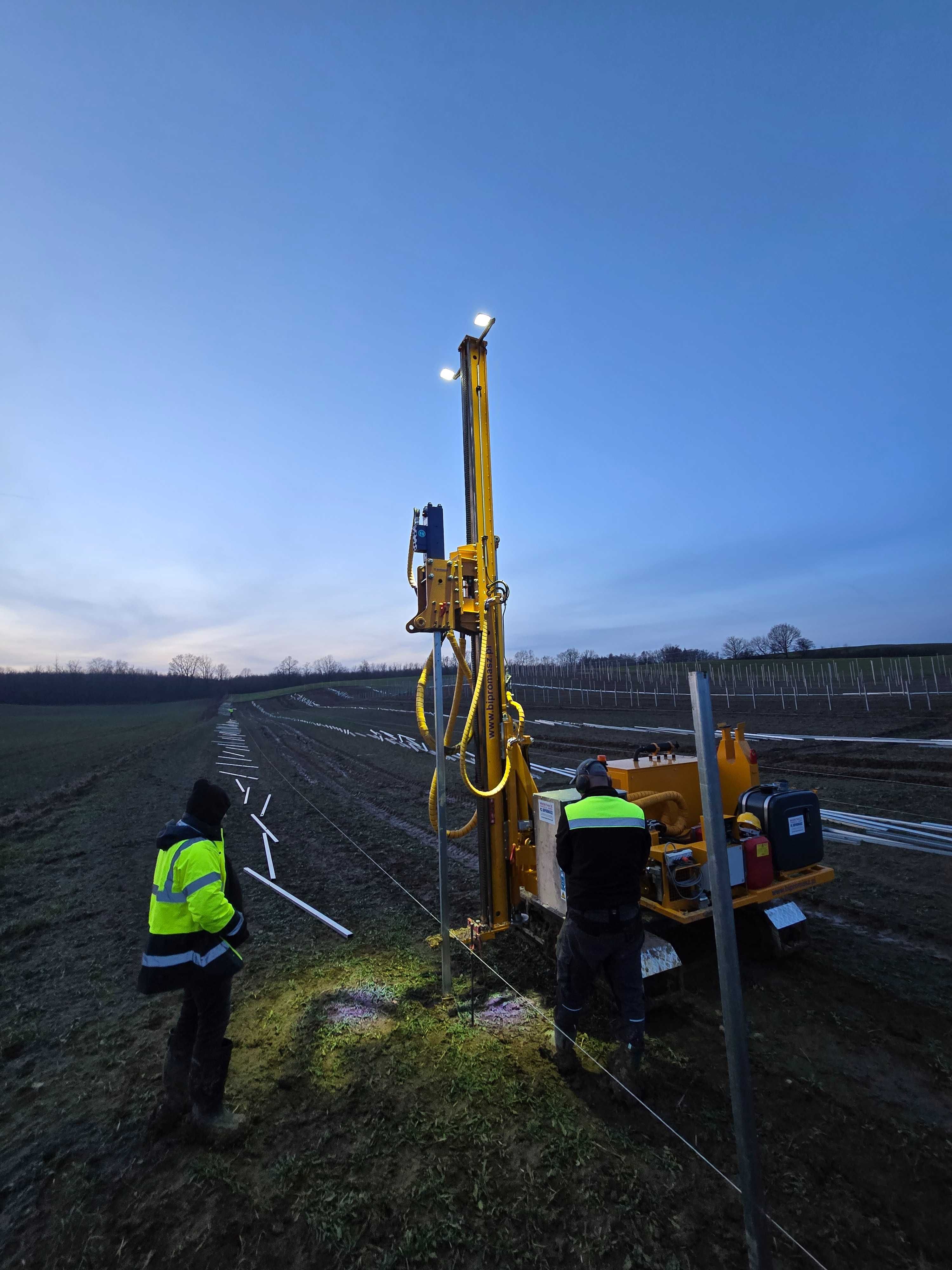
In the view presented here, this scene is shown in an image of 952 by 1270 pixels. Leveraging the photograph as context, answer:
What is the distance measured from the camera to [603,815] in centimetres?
386

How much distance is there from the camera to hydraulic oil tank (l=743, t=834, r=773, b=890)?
512cm

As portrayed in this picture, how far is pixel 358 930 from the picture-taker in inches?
268

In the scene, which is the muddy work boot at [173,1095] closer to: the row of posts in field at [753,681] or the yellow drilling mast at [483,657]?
the yellow drilling mast at [483,657]

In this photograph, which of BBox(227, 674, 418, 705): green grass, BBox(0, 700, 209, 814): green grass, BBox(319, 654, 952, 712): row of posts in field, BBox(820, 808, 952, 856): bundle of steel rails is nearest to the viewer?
BBox(820, 808, 952, 856): bundle of steel rails

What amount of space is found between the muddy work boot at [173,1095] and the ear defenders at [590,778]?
124 inches

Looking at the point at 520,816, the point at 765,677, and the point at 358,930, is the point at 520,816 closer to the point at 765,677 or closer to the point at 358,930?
the point at 358,930

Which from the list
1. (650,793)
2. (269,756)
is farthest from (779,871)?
(269,756)

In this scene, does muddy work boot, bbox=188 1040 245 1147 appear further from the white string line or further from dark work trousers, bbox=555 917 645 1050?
dark work trousers, bbox=555 917 645 1050

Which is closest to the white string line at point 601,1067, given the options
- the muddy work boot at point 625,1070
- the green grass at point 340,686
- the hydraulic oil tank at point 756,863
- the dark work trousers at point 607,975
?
the muddy work boot at point 625,1070

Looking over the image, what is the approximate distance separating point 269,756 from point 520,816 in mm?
22024

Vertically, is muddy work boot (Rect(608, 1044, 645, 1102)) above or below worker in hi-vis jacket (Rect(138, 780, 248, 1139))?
below

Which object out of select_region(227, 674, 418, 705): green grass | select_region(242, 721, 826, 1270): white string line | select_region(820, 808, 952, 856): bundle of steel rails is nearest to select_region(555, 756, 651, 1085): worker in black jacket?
select_region(242, 721, 826, 1270): white string line

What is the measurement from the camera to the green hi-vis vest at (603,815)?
385 cm

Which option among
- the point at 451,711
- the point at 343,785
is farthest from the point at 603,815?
the point at 343,785
